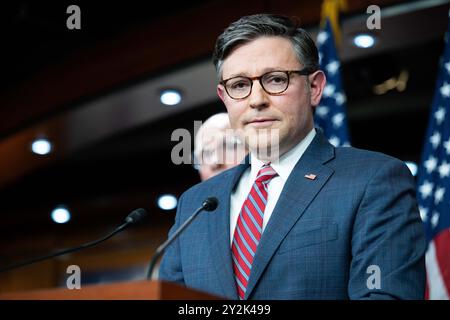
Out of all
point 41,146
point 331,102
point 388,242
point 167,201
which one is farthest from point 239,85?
point 167,201

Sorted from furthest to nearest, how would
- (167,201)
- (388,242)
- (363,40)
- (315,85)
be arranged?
(167,201) < (363,40) < (315,85) < (388,242)

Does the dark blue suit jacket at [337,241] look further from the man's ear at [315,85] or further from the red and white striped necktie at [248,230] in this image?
the man's ear at [315,85]

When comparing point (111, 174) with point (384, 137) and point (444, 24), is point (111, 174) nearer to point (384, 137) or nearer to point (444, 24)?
point (384, 137)

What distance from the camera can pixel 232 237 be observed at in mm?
1956

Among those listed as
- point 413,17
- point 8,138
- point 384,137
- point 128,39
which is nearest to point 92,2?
point 128,39

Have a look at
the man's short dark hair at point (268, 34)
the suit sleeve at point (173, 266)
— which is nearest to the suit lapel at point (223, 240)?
the suit sleeve at point (173, 266)

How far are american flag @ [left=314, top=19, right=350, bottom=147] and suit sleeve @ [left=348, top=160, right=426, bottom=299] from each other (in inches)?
73.7

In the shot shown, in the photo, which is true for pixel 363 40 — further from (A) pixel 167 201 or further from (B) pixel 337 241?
(A) pixel 167 201

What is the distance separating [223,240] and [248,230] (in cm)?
7

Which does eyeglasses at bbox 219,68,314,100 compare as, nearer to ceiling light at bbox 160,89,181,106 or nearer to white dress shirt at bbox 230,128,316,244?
white dress shirt at bbox 230,128,316,244

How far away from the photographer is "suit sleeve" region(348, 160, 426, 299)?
1.70 meters

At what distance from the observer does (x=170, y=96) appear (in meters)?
5.77

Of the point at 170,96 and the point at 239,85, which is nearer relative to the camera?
the point at 239,85

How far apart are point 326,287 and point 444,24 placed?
10.8 feet
